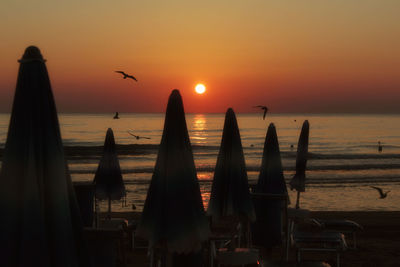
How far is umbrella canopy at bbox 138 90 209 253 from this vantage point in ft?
16.8

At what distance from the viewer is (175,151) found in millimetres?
5164

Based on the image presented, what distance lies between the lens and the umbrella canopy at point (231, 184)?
675cm

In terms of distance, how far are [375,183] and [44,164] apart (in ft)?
90.5

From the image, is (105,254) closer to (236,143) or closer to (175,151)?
(175,151)

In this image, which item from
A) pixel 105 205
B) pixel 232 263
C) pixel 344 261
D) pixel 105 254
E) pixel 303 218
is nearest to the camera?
pixel 105 254

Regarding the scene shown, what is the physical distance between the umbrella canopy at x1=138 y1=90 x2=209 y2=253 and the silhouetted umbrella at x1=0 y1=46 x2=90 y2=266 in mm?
1342

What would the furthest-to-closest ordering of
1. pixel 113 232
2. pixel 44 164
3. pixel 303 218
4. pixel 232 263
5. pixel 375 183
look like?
pixel 375 183 < pixel 303 218 < pixel 232 263 < pixel 113 232 < pixel 44 164

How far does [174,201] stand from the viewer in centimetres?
512

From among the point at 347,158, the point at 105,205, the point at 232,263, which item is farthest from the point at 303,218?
the point at 347,158

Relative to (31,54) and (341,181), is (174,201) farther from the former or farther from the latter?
(341,181)

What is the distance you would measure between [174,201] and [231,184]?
5.90 ft

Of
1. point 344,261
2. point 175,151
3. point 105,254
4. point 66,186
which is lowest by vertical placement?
point 344,261

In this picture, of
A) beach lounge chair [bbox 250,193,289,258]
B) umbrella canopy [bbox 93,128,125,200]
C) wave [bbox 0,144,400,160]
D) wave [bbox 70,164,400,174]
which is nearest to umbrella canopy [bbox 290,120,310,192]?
beach lounge chair [bbox 250,193,289,258]

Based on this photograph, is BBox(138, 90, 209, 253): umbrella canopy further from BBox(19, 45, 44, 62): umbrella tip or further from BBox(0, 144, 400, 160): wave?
BBox(0, 144, 400, 160): wave
